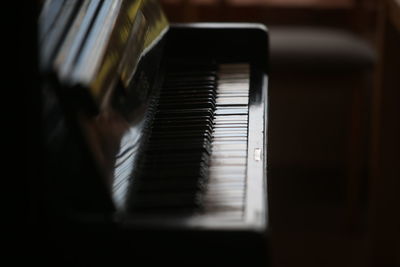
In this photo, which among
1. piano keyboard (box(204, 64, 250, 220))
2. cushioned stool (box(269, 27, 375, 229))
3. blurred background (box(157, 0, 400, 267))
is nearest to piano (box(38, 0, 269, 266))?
piano keyboard (box(204, 64, 250, 220))

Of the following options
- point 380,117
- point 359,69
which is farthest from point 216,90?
point 359,69

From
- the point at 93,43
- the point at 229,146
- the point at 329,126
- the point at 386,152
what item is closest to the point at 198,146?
the point at 229,146

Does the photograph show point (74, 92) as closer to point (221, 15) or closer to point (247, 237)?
point (247, 237)

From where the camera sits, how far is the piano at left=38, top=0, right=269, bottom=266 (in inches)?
31.9

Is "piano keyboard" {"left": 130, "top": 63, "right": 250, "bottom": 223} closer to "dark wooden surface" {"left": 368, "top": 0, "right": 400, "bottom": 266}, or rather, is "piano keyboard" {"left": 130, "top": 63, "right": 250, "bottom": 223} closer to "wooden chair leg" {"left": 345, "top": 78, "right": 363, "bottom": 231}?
"dark wooden surface" {"left": 368, "top": 0, "right": 400, "bottom": 266}

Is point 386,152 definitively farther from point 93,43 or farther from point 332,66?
point 93,43

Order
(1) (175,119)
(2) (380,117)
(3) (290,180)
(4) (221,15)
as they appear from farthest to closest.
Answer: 1. (3) (290,180)
2. (4) (221,15)
3. (2) (380,117)
4. (1) (175,119)

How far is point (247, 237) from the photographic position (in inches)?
31.4

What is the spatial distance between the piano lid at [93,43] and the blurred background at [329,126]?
29.4 inches

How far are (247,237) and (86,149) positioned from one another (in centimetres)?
19

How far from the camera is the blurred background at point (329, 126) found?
1.92 metres

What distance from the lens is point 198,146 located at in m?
1.06

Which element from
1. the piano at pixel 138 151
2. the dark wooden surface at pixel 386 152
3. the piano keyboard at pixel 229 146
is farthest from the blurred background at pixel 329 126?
the piano at pixel 138 151

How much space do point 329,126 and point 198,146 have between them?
5.65 ft
